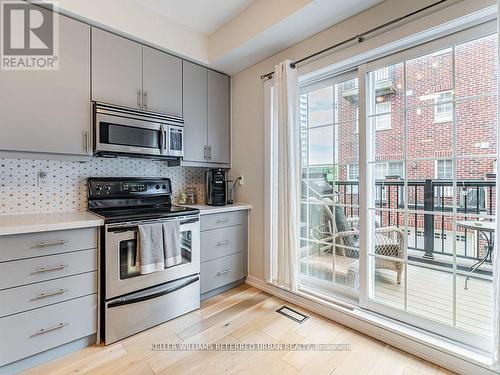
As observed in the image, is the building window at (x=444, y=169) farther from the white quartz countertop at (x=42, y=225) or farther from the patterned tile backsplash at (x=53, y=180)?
the patterned tile backsplash at (x=53, y=180)

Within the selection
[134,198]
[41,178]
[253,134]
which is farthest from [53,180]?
[253,134]

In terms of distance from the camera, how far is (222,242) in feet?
8.41

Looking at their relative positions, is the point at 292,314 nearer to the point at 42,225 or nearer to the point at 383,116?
the point at 383,116

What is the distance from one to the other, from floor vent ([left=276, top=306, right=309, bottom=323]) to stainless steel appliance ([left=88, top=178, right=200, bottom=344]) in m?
0.78

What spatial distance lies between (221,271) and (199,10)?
2.51 meters

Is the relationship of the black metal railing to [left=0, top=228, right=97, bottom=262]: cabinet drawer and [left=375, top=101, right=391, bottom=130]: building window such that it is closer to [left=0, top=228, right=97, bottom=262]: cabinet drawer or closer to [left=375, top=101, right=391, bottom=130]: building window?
[left=375, top=101, right=391, bottom=130]: building window

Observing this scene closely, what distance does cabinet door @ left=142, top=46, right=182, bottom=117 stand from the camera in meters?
2.28

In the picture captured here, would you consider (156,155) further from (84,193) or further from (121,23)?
(121,23)

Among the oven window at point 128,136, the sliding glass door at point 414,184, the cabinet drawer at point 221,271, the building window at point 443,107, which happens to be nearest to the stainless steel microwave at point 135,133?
the oven window at point 128,136

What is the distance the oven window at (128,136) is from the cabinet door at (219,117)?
68cm

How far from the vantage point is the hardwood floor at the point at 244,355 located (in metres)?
1.53

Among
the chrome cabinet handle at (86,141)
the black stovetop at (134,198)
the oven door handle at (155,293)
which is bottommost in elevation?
the oven door handle at (155,293)

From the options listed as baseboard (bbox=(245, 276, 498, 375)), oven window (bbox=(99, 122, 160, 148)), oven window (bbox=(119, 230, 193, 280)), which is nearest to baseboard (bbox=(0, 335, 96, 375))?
oven window (bbox=(119, 230, 193, 280))

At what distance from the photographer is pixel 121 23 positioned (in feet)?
6.73
